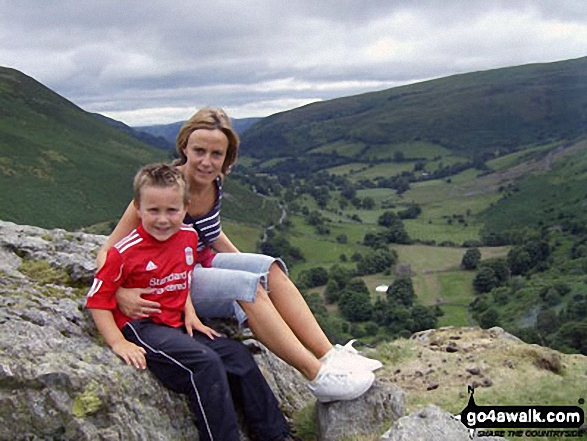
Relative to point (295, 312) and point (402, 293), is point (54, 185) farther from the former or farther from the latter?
point (295, 312)

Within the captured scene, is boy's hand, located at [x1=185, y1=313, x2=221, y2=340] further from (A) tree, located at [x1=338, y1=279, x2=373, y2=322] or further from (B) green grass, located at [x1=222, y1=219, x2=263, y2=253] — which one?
(B) green grass, located at [x1=222, y1=219, x2=263, y2=253]

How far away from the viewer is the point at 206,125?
786cm

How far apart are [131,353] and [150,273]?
0.94 m

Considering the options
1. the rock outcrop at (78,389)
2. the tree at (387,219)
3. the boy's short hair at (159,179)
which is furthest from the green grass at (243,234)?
the boy's short hair at (159,179)

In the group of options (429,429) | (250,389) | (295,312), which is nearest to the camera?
(429,429)

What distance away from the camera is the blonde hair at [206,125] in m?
7.87

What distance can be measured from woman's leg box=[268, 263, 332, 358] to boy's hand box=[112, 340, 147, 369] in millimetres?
1833

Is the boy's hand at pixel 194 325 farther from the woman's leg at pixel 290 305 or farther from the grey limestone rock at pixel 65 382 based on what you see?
the woman's leg at pixel 290 305

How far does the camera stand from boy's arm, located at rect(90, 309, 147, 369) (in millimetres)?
6883

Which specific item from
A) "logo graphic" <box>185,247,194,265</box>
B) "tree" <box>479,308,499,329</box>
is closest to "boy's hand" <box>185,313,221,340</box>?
"logo graphic" <box>185,247,194,265</box>

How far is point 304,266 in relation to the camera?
141 metres

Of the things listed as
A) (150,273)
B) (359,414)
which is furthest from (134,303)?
(359,414)

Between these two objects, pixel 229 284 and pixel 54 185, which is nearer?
pixel 229 284

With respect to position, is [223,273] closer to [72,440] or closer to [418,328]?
[72,440]
